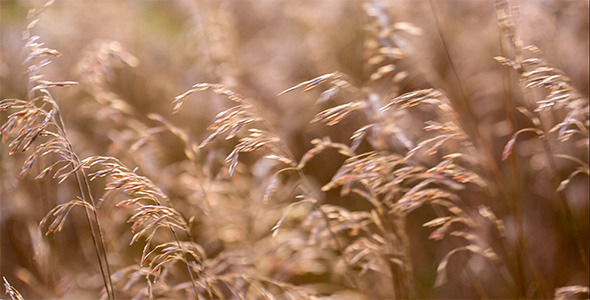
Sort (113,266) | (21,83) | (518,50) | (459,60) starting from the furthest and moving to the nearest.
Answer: (459,60) < (21,83) < (113,266) < (518,50)

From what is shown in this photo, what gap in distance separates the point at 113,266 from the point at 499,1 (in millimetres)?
1166

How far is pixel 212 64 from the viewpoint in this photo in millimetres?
1842

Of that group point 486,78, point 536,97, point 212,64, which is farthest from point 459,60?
point 212,64

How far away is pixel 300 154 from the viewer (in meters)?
2.68

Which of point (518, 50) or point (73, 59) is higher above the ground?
point (73, 59)

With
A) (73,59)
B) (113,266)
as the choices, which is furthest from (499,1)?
(73,59)

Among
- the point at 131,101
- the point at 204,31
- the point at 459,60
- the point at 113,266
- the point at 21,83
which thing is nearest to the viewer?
the point at 113,266

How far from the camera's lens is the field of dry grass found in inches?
44.3

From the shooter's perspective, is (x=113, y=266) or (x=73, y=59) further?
(x=73, y=59)

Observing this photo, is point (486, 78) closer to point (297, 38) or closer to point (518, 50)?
point (297, 38)

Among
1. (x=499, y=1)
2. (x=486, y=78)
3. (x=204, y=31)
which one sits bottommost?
(x=486, y=78)

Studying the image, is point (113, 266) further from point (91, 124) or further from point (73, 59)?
point (73, 59)

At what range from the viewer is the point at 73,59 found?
111 inches

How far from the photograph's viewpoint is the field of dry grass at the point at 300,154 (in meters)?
1.12
